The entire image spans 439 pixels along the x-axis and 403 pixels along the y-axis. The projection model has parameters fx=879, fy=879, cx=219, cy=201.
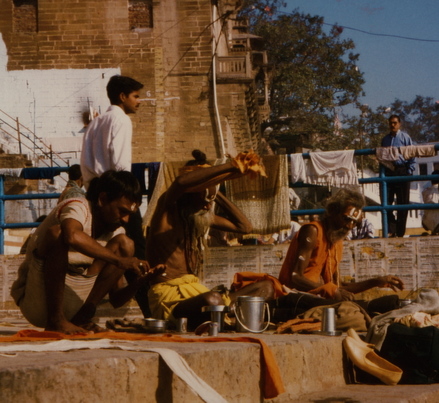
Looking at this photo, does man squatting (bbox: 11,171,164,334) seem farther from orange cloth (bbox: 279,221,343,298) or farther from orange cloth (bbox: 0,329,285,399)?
orange cloth (bbox: 279,221,343,298)

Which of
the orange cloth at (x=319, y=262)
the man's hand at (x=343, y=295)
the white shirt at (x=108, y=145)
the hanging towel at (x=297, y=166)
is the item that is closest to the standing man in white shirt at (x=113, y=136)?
the white shirt at (x=108, y=145)

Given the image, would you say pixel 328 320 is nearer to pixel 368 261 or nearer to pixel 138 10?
pixel 368 261

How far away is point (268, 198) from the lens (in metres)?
9.73

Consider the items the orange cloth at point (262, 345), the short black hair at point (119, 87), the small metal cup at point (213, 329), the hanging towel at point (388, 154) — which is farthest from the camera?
the hanging towel at point (388, 154)

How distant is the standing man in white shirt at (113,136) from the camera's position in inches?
274

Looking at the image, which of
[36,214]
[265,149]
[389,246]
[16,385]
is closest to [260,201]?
[389,246]

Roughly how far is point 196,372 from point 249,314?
1.67m

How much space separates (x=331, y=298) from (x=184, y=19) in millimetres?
21788

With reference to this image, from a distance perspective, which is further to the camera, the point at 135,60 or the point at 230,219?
the point at 135,60

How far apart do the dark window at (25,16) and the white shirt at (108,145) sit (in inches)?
857

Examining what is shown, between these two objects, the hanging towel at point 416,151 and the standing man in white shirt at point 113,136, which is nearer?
the standing man in white shirt at point 113,136

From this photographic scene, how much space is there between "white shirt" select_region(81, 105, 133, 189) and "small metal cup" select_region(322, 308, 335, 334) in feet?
7.39

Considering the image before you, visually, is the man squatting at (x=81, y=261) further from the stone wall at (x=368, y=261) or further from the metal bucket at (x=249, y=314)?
the stone wall at (x=368, y=261)

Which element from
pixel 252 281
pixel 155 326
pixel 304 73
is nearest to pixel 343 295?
pixel 252 281
